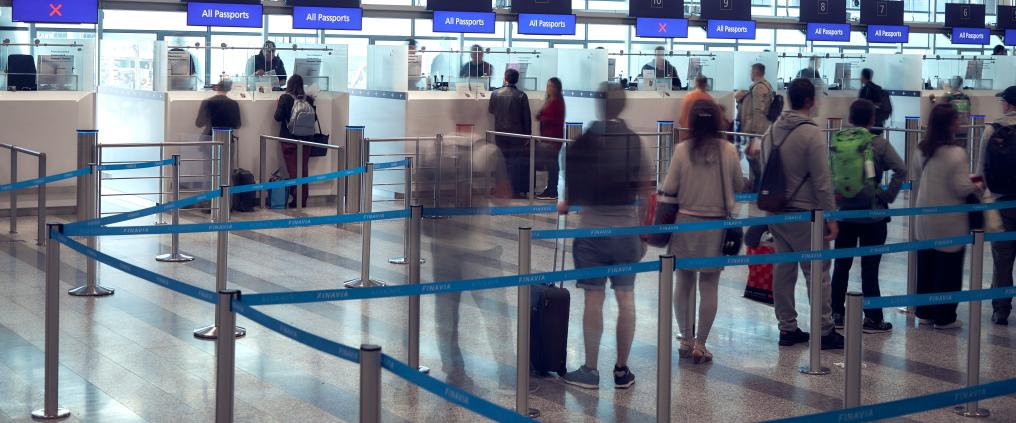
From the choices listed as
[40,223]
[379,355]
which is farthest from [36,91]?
[379,355]

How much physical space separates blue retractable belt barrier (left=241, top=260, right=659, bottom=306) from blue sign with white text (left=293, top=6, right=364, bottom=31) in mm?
10166

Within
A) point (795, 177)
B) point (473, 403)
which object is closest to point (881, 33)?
point (795, 177)

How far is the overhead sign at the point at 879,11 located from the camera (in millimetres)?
18828

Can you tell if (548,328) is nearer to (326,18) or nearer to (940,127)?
(940,127)

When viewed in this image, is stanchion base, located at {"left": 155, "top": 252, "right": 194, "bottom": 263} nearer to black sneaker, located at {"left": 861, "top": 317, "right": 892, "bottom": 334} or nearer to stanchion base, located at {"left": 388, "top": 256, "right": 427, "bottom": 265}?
stanchion base, located at {"left": 388, "top": 256, "right": 427, "bottom": 265}

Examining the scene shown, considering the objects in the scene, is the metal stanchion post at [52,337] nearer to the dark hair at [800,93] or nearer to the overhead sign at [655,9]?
the dark hair at [800,93]

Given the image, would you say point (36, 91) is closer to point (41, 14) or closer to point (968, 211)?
point (41, 14)

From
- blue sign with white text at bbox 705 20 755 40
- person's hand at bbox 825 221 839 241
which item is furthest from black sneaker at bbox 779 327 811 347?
blue sign with white text at bbox 705 20 755 40

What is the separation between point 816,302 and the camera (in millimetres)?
5637

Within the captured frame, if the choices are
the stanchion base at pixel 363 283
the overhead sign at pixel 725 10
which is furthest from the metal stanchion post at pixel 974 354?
the overhead sign at pixel 725 10

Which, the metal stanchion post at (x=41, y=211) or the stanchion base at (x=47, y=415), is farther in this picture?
the metal stanchion post at (x=41, y=211)

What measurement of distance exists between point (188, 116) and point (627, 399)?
7.69m

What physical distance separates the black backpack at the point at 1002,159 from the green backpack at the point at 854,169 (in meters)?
0.85

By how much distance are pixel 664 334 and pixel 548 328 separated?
102cm
